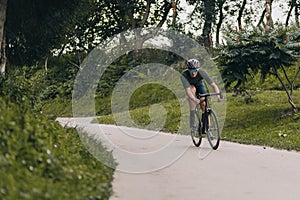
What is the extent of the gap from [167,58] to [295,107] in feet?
56.2

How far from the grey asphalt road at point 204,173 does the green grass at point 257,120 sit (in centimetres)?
205

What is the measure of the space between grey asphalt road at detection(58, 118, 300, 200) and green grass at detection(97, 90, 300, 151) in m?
2.05

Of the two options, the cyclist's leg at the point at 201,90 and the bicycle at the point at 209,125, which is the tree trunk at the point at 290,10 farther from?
the bicycle at the point at 209,125

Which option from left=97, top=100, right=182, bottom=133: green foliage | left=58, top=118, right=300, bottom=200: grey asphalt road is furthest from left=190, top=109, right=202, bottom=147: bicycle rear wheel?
left=97, top=100, right=182, bottom=133: green foliage

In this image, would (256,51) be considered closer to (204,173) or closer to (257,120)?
(257,120)

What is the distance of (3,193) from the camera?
3.77 m

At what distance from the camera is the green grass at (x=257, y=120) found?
46.1 ft

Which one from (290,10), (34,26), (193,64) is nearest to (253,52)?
(193,64)

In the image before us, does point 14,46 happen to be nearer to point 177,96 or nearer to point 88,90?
point 177,96

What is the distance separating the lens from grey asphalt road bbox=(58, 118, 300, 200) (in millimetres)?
6494

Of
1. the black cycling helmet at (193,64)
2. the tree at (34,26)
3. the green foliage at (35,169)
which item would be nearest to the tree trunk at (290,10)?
the tree at (34,26)

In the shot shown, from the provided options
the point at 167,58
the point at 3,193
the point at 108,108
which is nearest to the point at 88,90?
the point at 108,108

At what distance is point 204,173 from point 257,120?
9.42 meters

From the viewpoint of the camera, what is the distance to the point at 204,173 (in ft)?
26.2
